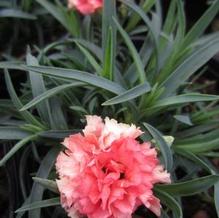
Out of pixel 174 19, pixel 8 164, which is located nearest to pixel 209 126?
pixel 174 19

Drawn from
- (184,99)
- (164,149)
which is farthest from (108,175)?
(184,99)

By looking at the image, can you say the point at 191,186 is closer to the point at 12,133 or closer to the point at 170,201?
the point at 170,201

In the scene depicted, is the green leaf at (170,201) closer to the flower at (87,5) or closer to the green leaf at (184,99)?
the green leaf at (184,99)

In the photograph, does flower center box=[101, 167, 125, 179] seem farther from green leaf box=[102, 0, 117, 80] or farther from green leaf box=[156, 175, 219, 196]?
green leaf box=[102, 0, 117, 80]

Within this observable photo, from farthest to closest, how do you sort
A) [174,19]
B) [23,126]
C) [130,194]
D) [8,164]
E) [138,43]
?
[138,43]
[174,19]
[8,164]
[23,126]
[130,194]

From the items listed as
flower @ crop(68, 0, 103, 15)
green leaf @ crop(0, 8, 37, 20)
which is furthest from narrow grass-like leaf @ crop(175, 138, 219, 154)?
green leaf @ crop(0, 8, 37, 20)

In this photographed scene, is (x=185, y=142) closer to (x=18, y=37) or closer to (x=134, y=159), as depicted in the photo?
(x=134, y=159)
